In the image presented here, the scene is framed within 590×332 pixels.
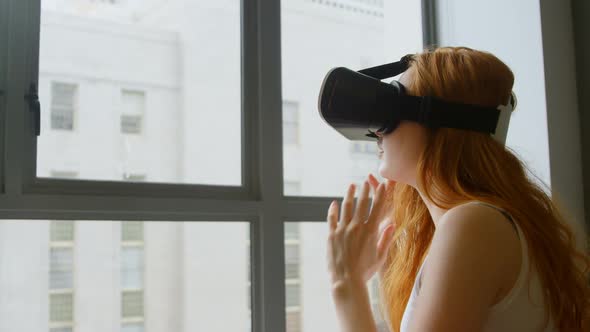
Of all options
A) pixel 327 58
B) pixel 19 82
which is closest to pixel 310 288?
pixel 327 58

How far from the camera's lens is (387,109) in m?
1.42

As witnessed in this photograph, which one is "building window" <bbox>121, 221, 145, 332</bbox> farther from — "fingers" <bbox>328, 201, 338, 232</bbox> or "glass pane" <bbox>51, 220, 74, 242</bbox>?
"fingers" <bbox>328, 201, 338, 232</bbox>

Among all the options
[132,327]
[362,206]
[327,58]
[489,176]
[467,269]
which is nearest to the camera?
[467,269]

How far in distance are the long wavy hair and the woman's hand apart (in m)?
0.13

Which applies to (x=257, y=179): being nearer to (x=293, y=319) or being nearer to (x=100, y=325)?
(x=293, y=319)

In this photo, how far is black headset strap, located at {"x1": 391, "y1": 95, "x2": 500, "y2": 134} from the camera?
1.38 metres

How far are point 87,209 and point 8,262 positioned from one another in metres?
0.20

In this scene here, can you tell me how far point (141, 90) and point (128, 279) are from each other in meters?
0.48

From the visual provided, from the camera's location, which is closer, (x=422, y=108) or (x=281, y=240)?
(x=422, y=108)

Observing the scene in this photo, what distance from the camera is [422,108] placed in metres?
1.40

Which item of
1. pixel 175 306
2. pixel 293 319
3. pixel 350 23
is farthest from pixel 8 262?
pixel 350 23

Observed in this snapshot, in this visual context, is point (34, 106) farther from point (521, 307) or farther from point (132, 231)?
point (521, 307)

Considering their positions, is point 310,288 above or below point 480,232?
below

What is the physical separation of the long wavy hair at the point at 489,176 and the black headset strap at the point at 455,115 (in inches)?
0.6
